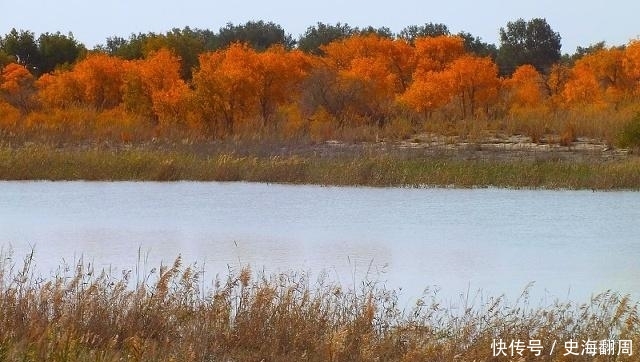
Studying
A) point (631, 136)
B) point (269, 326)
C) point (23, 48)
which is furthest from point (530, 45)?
point (269, 326)

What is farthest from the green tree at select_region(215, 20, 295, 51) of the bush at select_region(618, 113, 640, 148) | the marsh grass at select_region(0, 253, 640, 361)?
the marsh grass at select_region(0, 253, 640, 361)

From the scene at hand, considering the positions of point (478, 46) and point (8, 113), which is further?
point (478, 46)

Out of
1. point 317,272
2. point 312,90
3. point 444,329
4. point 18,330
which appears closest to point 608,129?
point 312,90

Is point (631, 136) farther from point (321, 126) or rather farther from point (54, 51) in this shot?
point (54, 51)

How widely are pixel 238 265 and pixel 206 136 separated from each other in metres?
22.3

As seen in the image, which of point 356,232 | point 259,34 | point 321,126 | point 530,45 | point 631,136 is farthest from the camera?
point 259,34

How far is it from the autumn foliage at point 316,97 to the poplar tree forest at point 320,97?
0.07m

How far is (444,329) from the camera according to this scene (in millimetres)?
8453

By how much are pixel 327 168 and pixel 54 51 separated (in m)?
49.4

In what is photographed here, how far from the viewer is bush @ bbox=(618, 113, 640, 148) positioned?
2897cm

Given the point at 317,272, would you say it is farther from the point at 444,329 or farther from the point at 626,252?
the point at 626,252

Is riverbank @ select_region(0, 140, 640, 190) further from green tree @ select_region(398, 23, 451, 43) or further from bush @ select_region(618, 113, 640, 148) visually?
green tree @ select_region(398, 23, 451, 43)

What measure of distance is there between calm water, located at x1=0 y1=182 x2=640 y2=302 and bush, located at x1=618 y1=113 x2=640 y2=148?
8012 millimetres

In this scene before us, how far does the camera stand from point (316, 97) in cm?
3991
